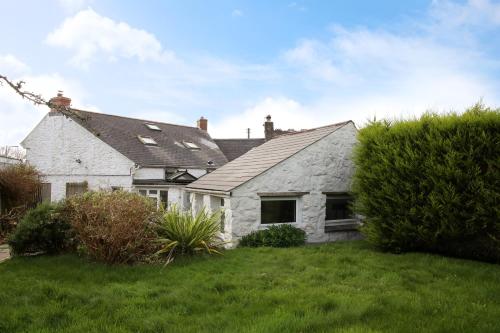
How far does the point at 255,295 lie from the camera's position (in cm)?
682

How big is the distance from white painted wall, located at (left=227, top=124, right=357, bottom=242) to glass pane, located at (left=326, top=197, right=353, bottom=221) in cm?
52

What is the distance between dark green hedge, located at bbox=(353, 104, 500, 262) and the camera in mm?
9547

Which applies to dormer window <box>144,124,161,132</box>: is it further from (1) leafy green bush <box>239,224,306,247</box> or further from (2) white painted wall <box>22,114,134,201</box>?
(1) leafy green bush <box>239,224,306,247</box>

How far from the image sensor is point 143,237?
993cm

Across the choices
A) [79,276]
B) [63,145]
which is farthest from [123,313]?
[63,145]

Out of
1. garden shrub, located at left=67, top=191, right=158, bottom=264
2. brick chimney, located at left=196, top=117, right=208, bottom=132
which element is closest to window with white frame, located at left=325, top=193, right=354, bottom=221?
garden shrub, located at left=67, top=191, right=158, bottom=264

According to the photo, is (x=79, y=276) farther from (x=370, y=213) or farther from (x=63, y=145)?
(x=63, y=145)

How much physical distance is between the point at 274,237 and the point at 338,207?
353 cm

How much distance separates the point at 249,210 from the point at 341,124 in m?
5.04

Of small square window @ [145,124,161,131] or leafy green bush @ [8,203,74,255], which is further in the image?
small square window @ [145,124,161,131]

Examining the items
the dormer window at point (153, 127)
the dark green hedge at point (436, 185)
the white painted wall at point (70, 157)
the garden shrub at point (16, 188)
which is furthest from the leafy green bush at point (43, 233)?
the dormer window at point (153, 127)

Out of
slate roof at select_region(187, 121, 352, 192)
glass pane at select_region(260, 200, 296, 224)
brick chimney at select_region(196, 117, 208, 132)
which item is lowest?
glass pane at select_region(260, 200, 296, 224)

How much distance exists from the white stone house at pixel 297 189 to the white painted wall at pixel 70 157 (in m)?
8.49

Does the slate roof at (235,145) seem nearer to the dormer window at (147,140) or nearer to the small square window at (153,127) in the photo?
the small square window at (153,127)
